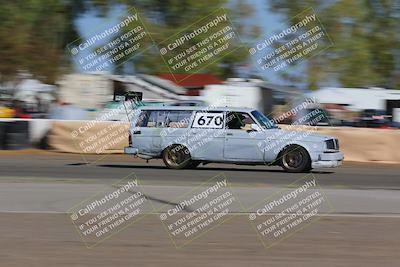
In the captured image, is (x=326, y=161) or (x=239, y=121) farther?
(x=239, y=121)

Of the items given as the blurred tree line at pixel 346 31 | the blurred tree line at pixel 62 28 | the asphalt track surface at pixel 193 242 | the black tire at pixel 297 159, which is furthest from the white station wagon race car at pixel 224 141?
the blurred tree line at pixel 346 31

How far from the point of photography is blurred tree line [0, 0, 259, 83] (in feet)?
125

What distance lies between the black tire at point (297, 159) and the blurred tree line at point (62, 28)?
2231 cm

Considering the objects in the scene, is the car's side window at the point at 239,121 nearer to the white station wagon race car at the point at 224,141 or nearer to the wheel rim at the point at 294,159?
the white station wagon race car at the point at 224,141

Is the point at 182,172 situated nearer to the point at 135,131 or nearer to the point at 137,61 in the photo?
the point at 135,131

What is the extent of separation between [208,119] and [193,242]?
10361 mm

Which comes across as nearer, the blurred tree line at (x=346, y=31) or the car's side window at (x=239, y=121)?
Result: the car's side window at (x=239, y=121)

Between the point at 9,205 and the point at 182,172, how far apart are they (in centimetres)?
728

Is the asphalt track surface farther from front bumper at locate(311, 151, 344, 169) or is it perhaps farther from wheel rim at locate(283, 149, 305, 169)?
wheel rim at locate(283, 149, 305, 169)

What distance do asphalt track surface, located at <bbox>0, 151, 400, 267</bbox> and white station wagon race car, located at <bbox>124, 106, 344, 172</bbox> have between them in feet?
6.31

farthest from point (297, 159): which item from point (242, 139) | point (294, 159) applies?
point (242, 139)

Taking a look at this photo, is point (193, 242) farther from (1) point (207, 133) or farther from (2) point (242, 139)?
(1) point (207, 133)

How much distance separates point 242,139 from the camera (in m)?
18.4

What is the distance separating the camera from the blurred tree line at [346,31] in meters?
43.2
